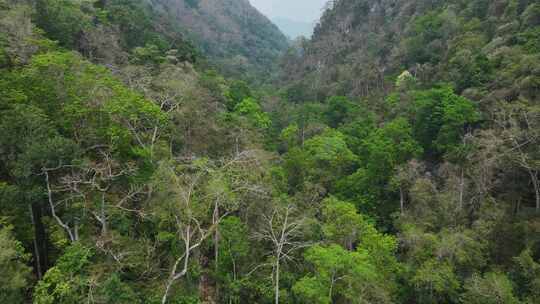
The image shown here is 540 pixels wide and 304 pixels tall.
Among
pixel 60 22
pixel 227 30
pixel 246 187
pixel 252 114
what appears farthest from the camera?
pixel 227 30

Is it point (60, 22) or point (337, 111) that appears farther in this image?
point (337, 111)

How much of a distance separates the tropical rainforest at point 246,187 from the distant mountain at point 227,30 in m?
70.1

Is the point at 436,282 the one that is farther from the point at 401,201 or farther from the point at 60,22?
the point at 60,22

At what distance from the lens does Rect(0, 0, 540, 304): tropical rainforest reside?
1471 centimetres

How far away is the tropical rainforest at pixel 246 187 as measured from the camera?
14711 mm

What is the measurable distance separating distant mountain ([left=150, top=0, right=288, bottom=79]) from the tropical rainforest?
70.1m

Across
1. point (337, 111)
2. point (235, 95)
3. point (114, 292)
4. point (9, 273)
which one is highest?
point (337, 111)

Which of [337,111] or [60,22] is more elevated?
[337,111]

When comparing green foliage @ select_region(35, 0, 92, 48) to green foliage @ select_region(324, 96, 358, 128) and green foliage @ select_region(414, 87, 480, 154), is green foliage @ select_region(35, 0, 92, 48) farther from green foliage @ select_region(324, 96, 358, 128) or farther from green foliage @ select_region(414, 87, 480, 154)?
green foliage @ select_region(414, 87, 480, 154)

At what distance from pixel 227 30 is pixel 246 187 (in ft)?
372

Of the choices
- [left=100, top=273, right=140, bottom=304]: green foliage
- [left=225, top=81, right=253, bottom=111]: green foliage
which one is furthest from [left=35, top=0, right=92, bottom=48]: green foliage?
[left=100, top=273, right=140, bottom=304]: green foliage

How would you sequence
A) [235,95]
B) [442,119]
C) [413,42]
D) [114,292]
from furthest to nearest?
[413,42]
[235,95]
[442,119]
[114,292]

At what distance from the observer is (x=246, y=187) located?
57.7 ft

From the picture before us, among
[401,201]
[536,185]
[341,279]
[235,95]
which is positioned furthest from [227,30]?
[341,279]
